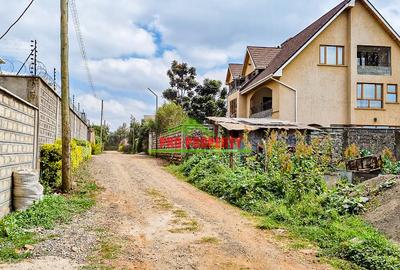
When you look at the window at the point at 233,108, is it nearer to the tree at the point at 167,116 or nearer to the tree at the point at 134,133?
the tree at the point at 167,116

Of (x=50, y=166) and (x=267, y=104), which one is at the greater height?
(x=267, y=104)

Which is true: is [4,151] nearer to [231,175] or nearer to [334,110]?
[231,175]

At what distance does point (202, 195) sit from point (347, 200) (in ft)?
14.8

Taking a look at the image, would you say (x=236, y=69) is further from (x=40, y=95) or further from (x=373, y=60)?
(x=40, y=95)

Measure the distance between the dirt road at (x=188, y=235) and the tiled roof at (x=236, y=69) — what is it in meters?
22.8

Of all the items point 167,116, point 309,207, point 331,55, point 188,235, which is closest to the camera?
point 188,235

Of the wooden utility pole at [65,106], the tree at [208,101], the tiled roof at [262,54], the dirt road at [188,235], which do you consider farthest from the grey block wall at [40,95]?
the tree at [208,101]

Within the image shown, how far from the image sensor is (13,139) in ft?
25.4

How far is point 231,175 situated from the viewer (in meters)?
11.8

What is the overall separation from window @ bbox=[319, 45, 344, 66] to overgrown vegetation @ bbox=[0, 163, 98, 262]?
18.5m

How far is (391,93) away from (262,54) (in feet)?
32.4

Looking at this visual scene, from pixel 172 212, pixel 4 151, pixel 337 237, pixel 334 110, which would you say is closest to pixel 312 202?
pixel 337 237

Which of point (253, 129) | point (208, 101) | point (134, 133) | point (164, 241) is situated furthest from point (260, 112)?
point (134, 133)

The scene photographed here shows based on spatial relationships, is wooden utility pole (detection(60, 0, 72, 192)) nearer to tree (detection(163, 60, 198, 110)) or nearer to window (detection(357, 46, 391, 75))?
window (detection(357, 46, 391, 75))
